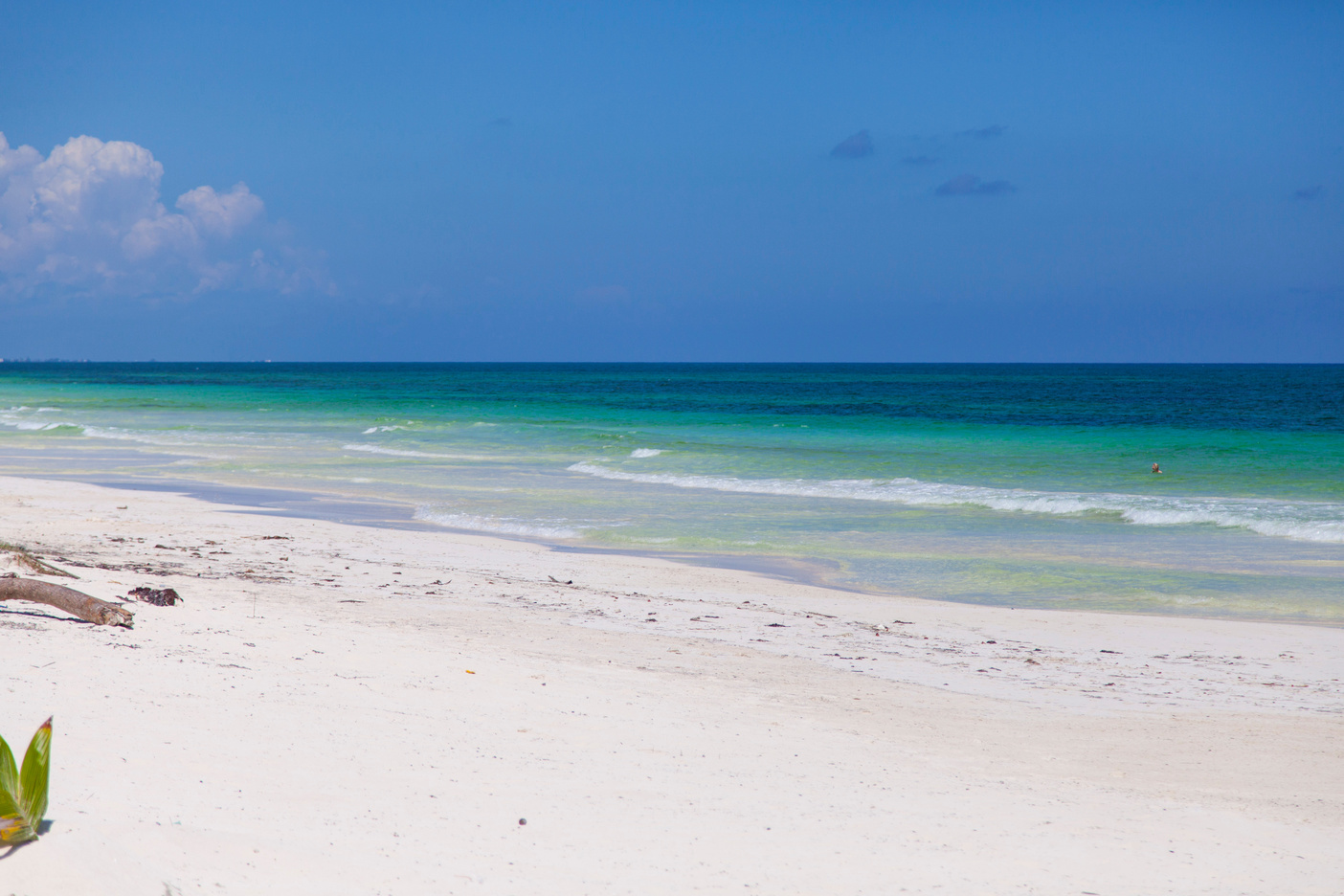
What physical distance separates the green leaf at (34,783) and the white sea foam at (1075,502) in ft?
54.1

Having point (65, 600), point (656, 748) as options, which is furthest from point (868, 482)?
point (65, 600)

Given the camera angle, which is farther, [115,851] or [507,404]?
[507,404]

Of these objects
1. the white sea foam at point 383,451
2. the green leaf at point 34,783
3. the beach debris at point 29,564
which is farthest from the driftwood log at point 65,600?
the white sea foam at point 383,451

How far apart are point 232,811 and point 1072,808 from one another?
3705 millimetres

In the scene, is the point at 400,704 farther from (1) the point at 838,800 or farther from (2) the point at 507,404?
(2) the point at 507,404

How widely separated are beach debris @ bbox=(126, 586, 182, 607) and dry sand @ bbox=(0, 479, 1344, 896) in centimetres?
16

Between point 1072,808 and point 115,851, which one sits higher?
point 115,851

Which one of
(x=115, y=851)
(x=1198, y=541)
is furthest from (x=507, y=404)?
(x=115, y=851)

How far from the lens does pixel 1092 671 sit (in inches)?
307

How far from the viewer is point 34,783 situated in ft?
10.3

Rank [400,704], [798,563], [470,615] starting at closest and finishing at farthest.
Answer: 1. [400,704]
2. [470,615]
3. [798,563]

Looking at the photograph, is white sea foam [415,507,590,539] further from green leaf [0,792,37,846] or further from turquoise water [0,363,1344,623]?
green leaf [0,792,37,846]

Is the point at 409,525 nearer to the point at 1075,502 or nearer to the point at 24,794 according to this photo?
the point at 1075,502

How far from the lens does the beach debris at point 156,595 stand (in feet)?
24.2
